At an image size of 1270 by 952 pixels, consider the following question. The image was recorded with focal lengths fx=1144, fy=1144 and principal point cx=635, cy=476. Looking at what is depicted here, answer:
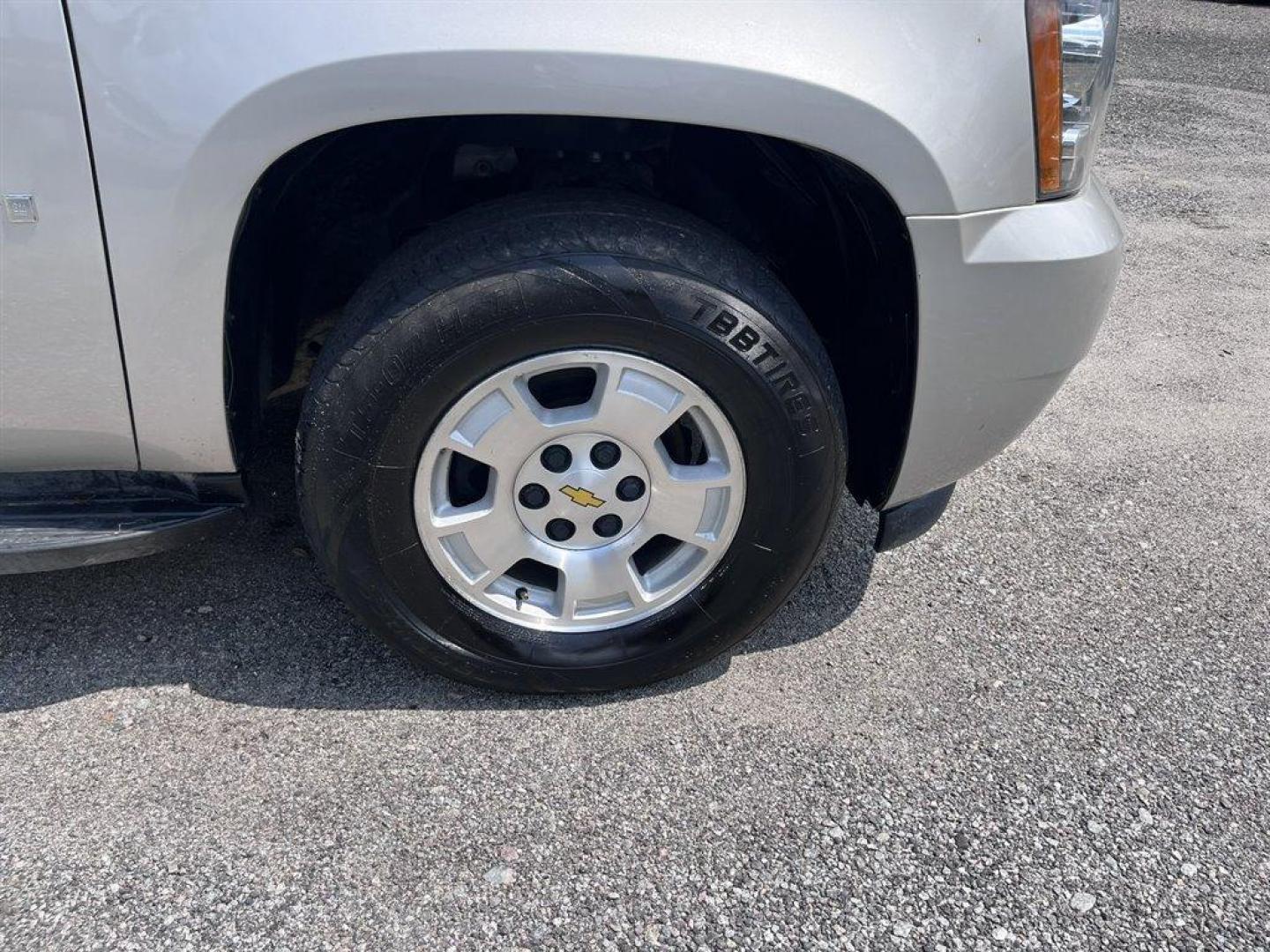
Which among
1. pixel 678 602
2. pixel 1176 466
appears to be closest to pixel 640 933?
pixel 678 602

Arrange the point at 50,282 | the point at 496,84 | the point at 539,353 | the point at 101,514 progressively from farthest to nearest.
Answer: the point at 101,514 → the point at 539,353 → the point at 50,282 → the point at 496,84

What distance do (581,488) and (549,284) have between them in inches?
16.8

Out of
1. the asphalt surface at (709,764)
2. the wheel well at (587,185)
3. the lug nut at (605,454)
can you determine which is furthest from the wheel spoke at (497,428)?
the asphalt surface at (709,764)

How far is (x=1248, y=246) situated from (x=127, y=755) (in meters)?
5.17

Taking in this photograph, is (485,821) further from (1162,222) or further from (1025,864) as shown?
(1162,222)

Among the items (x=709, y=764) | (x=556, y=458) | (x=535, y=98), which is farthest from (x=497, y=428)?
Answer: (x=709, y=764)

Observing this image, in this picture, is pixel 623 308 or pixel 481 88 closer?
pixel 481 88

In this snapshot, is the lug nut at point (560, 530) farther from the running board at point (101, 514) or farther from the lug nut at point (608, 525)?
the running board at point (101, 514)

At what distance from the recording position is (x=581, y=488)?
2.28 metres

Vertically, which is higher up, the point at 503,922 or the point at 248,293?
the point at 248,293

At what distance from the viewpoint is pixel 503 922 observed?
77.4 inches

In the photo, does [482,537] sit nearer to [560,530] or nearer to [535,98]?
[560,530]

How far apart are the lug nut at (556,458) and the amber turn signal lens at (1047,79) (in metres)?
1.02

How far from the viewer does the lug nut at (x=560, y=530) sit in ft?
7.63
